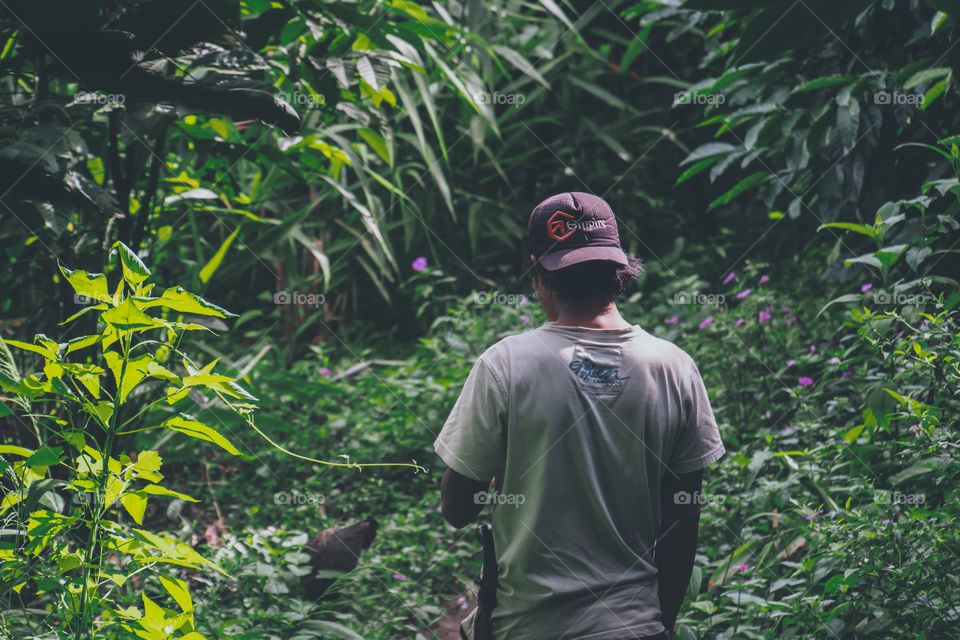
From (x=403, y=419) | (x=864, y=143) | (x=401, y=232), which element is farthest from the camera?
(x=401, y=232)

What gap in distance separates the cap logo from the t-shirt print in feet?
0.66

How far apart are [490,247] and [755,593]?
260 centimetres

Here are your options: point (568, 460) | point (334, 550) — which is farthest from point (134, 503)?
point (334, 550)

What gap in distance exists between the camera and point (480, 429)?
3.87ft

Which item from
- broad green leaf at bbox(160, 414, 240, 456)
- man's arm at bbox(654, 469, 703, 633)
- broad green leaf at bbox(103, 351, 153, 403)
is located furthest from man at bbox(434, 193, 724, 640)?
broad green leaf at bbox(103, 351, 153, 403)

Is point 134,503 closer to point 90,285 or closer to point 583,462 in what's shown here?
point 90,285

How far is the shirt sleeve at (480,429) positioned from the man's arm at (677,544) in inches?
12.0

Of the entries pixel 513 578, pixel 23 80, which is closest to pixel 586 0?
pixel 23 80

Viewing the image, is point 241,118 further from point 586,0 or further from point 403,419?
point 586,0

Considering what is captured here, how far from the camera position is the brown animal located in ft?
6.87

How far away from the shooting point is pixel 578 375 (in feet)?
3.86

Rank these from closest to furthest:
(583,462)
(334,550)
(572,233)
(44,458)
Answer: (44,458) → (583,462) → (572,233) → (334,550)

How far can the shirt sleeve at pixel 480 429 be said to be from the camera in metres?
1.18

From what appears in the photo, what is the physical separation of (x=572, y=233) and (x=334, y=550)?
1293 millimetres
